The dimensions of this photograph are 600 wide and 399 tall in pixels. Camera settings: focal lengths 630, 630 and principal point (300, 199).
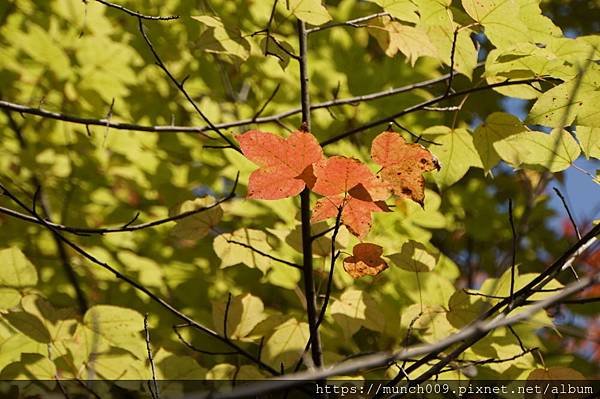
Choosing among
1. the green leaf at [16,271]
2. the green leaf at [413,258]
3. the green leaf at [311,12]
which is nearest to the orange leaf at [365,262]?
the green leaf at [413,258]

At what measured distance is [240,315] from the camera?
47.6 inches

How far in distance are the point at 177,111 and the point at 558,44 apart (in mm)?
1313

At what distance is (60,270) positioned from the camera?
183 cm

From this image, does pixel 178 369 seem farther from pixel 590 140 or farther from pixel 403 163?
pixel 590 140

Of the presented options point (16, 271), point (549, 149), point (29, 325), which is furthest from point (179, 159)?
point (549, 149)

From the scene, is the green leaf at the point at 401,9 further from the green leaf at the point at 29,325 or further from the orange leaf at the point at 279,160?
the green leaf at the point at 29,325

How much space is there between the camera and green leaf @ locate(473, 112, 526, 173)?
3.63 ft

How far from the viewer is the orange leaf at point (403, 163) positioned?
2.94 ft

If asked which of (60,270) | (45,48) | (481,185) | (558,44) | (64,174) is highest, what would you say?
(45,48)

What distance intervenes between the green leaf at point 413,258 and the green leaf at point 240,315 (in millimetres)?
296

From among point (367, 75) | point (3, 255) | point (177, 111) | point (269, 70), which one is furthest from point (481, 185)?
point (3, 255)

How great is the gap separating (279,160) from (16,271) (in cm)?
66

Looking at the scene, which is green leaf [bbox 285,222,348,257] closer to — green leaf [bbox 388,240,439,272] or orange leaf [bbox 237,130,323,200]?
green leaf [bbox 388,240,439,272]

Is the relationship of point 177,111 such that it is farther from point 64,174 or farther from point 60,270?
point 60,270
